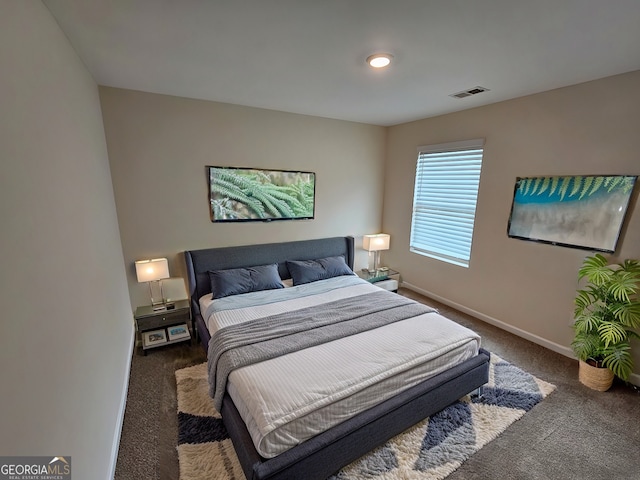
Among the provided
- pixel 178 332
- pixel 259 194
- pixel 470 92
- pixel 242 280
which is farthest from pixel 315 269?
pixel 470 92

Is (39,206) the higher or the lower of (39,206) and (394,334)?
the higher

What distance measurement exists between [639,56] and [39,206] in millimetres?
3676

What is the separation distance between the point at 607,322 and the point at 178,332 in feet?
12.6

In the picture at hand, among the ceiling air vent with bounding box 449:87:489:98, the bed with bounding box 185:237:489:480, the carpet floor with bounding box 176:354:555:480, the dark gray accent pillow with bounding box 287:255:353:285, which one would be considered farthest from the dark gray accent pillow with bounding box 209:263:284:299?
the ceiling air vent with bounding box 449:87:489:98

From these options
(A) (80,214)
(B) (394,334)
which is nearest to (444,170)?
(B) (394,334)

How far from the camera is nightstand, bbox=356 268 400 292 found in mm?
4094

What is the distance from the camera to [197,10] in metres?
1.49

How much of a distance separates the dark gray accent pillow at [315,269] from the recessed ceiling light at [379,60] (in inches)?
88.9

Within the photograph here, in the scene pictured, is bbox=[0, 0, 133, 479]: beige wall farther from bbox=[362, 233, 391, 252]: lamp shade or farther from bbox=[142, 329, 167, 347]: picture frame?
bbox=[362, 233, 391, 252]: lamp shade

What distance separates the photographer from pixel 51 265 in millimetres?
1173

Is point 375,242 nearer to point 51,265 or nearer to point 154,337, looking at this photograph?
point 154,337

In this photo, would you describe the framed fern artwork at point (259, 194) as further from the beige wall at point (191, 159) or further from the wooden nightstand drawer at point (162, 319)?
the wooden nightstand drawer at point (162, 319)

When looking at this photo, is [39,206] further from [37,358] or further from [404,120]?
[404,120]

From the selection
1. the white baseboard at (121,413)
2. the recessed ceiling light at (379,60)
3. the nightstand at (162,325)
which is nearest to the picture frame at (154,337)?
the nightstand at (162,325)
